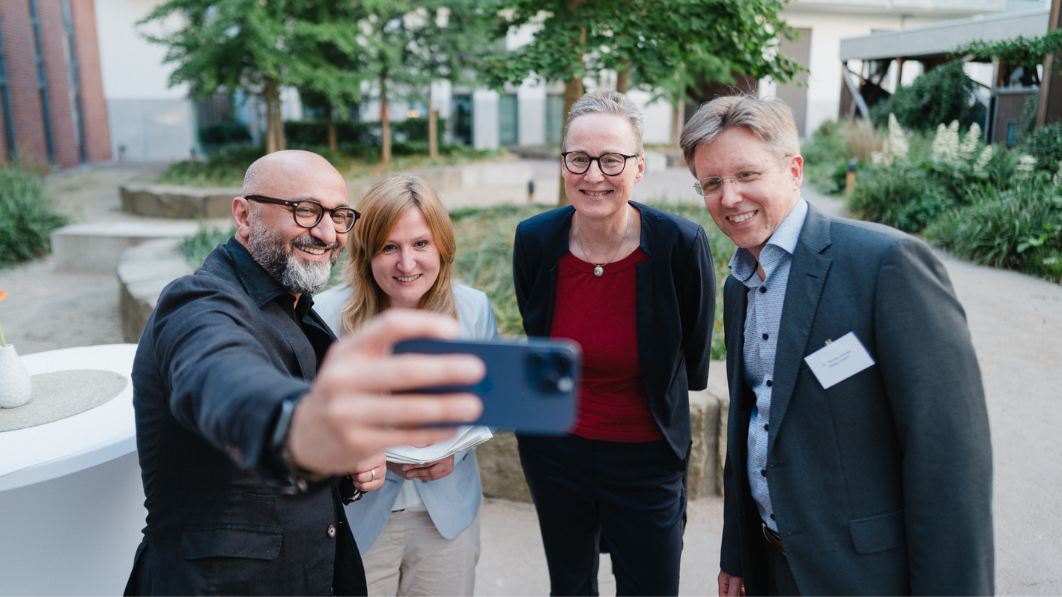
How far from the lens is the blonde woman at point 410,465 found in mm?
2137

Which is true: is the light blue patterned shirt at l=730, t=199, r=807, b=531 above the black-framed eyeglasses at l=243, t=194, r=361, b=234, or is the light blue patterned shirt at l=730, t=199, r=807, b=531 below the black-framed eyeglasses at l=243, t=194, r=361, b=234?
below

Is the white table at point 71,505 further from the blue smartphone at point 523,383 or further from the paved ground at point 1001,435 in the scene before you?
the blue smartphone at point 523,383

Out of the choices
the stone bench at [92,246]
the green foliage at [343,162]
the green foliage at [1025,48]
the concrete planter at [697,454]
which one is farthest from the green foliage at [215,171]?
the green foliage at [1025,48]

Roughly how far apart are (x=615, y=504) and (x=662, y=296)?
760 mm

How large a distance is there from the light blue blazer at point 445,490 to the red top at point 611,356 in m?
0.35

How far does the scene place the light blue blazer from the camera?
2.10m

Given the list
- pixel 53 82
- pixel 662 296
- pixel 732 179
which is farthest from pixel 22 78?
pixel 732 179

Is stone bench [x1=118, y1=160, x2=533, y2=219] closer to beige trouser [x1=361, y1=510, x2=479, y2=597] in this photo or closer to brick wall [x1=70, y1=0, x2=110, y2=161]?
beige trouser [x1=361, y1=510, x2=479, y2=597]

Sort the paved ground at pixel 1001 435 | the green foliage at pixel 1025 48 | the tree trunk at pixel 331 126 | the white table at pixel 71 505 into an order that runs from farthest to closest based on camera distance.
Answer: the tree trunk at pixel 331 126, the green foliage at pixel 1025 48, the paved ground at pixel 1001 435, the white table at pixel 71 505

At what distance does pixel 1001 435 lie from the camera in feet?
12.5

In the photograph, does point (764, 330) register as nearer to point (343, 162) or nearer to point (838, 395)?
point (838, 395)

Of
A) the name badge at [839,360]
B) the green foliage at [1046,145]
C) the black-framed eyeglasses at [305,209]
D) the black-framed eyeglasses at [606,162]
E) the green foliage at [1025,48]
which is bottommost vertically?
the name badge at [839,360]

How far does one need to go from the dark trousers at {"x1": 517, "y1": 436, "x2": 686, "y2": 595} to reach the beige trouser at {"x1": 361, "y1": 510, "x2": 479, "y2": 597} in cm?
35

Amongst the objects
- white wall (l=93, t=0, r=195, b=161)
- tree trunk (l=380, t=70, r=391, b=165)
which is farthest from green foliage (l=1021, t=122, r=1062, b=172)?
white wall (l=93, t=0, r=195, b=161)
